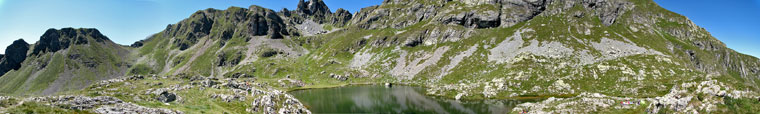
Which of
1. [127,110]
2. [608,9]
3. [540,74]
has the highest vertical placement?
[608,9]

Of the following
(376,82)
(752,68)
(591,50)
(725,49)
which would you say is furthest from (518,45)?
(752,68)

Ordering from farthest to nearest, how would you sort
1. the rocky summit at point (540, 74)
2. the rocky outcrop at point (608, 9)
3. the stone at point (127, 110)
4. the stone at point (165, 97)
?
the rocky outcrop at point (608, 9)
the stone at point (165, 97)
the rocky summit at point (540, 74)
the stone at point (127, 110)

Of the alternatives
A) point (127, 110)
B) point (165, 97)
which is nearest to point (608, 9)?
point (165, 97)

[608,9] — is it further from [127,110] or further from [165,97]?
[127,110]

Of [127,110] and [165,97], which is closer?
[127,110]

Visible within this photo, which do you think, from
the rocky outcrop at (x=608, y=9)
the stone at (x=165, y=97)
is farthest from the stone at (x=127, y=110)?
the rocky outcrop at (x=608, y=9)

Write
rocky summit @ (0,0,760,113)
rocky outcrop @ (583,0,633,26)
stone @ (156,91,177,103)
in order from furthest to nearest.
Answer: rocky outcrop @ (583,0,633,26) → stone @ (156,91,177,103) → rocky summit @ (0,0,760,113)

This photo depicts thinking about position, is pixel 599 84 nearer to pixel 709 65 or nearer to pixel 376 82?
pixel 709 65

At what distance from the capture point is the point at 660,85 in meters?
77.9

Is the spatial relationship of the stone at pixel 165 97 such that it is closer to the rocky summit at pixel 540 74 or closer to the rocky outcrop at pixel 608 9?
the rocky summit at pixel 540 74

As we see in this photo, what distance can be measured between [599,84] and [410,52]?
11185 cm

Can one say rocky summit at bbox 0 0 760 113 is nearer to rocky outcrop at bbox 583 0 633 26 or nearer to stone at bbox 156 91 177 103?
stone at bbox 156 91 177 103

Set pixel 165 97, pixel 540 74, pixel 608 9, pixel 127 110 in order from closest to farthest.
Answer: pixel 127 110, pixel 165 97, pixel 540 74, pixel 608 9

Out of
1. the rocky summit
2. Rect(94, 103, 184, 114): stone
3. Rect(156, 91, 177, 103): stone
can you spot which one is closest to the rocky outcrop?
the rocky summit
